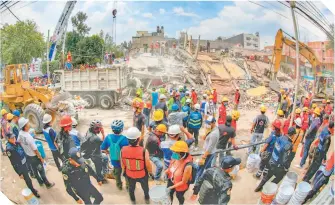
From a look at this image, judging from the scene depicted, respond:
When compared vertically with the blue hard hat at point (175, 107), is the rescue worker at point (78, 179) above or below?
below

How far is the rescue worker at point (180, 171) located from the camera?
3.26m

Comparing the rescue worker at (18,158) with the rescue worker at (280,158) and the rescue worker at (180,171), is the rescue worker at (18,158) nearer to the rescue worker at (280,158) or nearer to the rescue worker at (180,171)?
the rescue worker at (180,171)

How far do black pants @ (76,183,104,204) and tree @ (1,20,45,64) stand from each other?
2090 millimetres

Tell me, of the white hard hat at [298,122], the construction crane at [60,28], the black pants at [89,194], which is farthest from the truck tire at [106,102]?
the white hard hat at [298,122]

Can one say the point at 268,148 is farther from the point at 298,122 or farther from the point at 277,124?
the point at 298,122

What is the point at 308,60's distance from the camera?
405 centimetres

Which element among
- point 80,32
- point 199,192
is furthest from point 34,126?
point 199,192

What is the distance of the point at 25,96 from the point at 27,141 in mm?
2247

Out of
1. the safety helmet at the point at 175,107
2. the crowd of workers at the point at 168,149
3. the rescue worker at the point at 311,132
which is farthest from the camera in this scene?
the safety helmet at the point at 175,107

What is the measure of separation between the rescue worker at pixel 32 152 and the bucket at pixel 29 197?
183mm

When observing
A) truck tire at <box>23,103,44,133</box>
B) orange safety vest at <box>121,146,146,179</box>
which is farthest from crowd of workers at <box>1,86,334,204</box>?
truck tire at <box>23,103,44,133</box>

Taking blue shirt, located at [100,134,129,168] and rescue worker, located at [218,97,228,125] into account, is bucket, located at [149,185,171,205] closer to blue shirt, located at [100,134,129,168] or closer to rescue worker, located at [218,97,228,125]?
blue shirt, located at [100,134,129,168]

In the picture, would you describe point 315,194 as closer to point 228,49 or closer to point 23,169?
point 228,49

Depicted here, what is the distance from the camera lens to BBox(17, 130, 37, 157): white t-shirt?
4000mm
